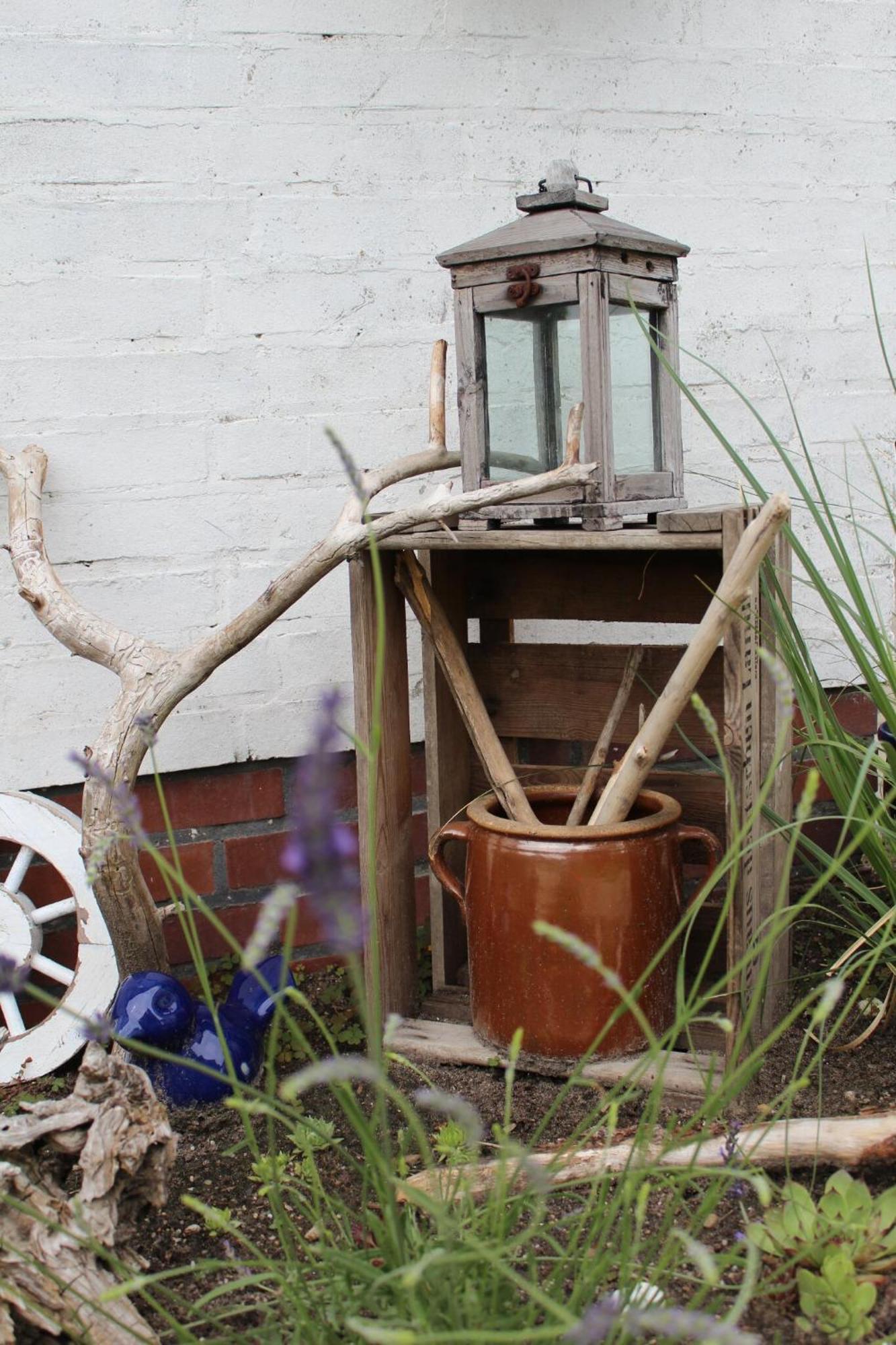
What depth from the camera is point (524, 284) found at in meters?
1.82

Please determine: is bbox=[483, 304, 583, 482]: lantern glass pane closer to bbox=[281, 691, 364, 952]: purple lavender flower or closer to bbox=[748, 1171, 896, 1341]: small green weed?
bbox=[748, 1171, 896, 1341]: small green weed

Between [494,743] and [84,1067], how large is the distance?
78 cm

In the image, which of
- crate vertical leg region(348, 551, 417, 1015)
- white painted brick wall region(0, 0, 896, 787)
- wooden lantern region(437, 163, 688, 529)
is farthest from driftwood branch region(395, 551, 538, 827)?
white painted brick wall region(0, 0, 896, 787)

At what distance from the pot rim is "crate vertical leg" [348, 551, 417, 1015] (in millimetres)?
161

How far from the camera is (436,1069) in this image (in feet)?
6.53

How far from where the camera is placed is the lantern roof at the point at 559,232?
177 cm

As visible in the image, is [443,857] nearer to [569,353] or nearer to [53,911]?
[53,911]

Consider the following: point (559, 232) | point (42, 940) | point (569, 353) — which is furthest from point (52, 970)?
point (559, 232)

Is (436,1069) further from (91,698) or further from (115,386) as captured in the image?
(115,386)

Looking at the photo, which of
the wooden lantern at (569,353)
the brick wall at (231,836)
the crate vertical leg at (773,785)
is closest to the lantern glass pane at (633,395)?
the wooden lantern at (569,353)

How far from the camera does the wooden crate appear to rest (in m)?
1.95

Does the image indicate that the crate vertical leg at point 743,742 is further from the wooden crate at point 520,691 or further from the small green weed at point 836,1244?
the small green weed at point 836,1244


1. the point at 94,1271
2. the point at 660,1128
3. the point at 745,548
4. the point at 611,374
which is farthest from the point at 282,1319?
the point at 611,374

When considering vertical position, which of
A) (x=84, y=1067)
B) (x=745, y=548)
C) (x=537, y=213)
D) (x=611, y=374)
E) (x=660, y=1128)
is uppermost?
(x=537, y=213)
